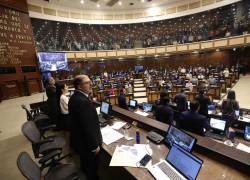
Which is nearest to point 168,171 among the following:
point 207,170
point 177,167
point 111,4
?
point 177,167

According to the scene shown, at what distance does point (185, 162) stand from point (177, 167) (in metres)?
0.12

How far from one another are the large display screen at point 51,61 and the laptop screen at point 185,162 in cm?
1093

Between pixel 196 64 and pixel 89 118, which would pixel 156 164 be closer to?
pixel 89 118

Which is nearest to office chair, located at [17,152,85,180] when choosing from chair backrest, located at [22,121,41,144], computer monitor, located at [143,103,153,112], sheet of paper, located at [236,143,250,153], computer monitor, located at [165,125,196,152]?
chair backrest, located at [22,121,41,144]

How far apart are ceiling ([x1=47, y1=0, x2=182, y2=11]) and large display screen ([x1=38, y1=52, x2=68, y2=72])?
5269 mm

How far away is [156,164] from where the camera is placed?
1685mm

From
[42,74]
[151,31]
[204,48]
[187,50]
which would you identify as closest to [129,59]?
[151,31]

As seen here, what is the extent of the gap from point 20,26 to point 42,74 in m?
3.11

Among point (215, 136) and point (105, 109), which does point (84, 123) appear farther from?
point (215, 136)

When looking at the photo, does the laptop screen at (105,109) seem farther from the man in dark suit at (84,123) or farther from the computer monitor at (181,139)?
the computer monitor at (181,139)

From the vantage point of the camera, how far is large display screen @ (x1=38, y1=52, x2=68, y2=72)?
1053 centimetres

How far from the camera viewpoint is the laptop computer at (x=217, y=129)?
2994 mm

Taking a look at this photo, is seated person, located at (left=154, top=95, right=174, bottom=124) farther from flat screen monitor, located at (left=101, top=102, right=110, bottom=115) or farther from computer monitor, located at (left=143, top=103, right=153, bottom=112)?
computer monitor, located at (left=143, top=103, right=153, bottom=112)

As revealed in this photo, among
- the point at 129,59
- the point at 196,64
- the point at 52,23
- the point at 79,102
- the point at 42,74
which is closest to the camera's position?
the point at 79,102
